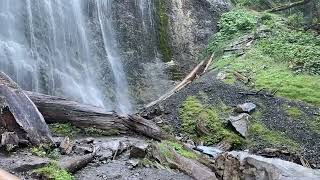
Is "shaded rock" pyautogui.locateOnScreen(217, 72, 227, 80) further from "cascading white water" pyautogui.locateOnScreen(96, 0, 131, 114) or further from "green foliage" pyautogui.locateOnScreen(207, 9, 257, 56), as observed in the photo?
"cascading white water" pyautogui.locateOnScreen(96, 0, 131, 114)

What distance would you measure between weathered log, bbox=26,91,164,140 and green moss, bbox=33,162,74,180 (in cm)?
356

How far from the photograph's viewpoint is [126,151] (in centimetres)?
907

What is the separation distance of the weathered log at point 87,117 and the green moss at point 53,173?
140 inches

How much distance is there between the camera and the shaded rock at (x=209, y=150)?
975 cm

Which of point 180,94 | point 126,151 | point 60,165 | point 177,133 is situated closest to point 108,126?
point 126,151

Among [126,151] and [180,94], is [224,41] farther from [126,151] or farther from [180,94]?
[126,151]

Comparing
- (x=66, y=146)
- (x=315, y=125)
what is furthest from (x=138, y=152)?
(x=315, y=125)

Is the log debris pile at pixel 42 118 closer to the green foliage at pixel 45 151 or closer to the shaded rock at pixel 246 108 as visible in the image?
the green foliage at pixel 45 151

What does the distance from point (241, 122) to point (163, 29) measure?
353 inches

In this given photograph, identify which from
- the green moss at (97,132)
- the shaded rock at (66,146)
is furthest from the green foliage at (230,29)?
the shaded rock at (66,146)

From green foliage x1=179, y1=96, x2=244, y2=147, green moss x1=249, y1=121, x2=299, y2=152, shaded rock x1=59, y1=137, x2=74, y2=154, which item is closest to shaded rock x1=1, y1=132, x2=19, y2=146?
shaded rock x1=59, y1=137, x2=74, y2=154

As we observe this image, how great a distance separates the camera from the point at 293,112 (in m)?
12.1

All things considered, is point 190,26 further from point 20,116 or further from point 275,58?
point 20,116

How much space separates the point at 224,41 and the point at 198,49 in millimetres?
1332
